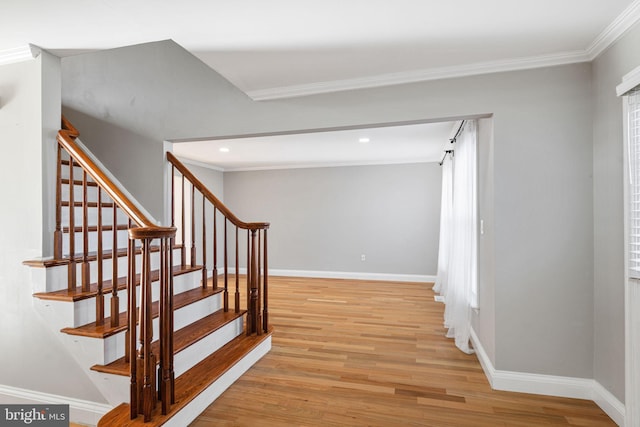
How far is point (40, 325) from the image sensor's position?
6.84 ft

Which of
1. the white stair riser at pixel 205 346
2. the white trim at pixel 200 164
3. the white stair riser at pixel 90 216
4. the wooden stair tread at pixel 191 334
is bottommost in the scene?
the white stair riser at pixel 205 346

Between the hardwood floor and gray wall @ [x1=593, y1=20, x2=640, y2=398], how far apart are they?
0.40 metres

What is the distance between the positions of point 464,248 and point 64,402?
350 centimetres

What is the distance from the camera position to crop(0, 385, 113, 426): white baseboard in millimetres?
2037

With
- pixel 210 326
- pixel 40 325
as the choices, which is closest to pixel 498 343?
pixel 210 326

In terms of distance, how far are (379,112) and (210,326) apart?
218 centimetres

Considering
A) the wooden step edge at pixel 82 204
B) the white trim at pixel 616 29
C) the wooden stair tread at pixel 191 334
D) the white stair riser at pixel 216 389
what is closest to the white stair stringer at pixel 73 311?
the wooden stair tread at pixel 191 334

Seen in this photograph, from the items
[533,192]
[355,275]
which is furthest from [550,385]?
[355,275]

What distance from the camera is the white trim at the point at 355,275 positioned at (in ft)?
20.3

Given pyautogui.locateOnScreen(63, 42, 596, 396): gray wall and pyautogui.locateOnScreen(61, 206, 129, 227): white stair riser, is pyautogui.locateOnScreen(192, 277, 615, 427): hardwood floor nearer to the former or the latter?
pyautogui.locateOnScreen(63, 42, 596, 396): gray wall

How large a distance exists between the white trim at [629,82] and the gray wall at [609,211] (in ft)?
0.34

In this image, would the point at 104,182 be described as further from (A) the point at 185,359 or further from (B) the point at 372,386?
(B) the point at 372,386

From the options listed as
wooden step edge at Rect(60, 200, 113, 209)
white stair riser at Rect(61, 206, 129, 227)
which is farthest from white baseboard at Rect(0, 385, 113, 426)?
wooden step edge at Rect(60, 200, 113, 209)

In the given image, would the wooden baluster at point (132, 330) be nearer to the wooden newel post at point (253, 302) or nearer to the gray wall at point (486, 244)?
the wooden newel post at point (253, 302)
